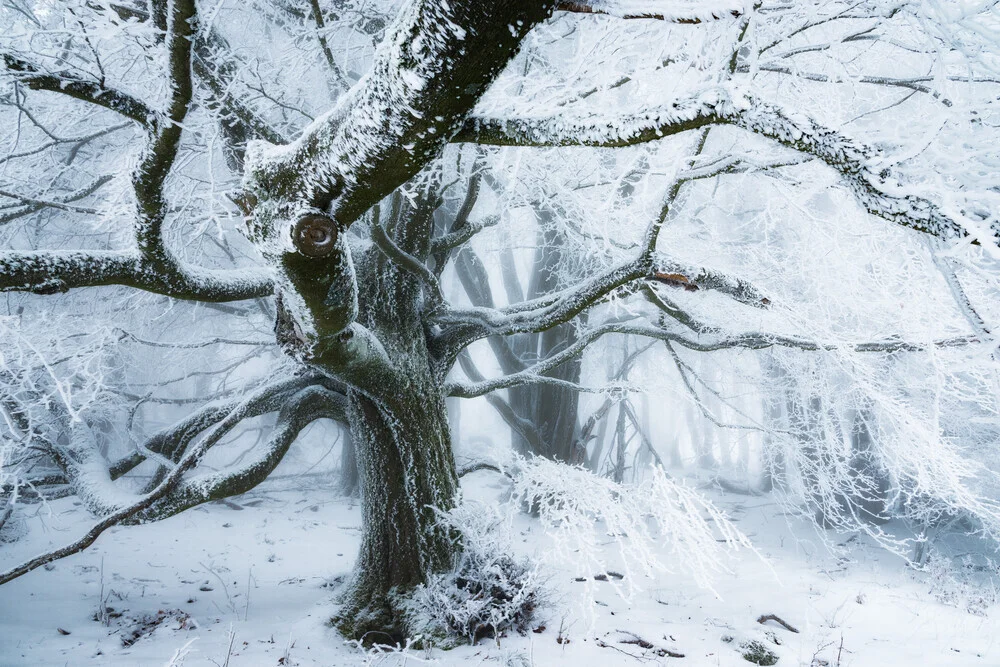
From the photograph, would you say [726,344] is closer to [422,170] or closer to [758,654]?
[758,654]

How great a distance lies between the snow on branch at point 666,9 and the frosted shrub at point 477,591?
3.41 m

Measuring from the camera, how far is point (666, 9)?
5.16 ft

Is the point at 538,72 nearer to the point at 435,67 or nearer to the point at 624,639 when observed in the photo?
the point at 435,67

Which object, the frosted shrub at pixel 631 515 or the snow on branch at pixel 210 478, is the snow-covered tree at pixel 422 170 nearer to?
the snow on branch at pixel 210 478

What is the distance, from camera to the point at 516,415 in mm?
9758

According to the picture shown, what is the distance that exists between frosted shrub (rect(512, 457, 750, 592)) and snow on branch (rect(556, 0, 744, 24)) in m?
2.27

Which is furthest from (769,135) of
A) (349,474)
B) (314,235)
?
(349,474)

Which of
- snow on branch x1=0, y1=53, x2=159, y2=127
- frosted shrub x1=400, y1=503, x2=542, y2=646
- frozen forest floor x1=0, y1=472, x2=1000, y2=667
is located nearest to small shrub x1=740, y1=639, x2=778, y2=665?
frozen forest floor x1=0, y1=472, x2=1000, y2=667

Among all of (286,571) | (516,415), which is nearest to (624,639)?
(286,571)

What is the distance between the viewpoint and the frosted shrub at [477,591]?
148 inches

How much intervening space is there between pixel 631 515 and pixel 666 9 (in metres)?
2.76

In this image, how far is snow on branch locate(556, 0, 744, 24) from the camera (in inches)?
62.0

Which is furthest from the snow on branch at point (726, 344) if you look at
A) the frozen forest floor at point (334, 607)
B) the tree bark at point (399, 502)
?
the frozen forest floor at point (334, 607)

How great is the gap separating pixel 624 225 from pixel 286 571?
5.74 meters
